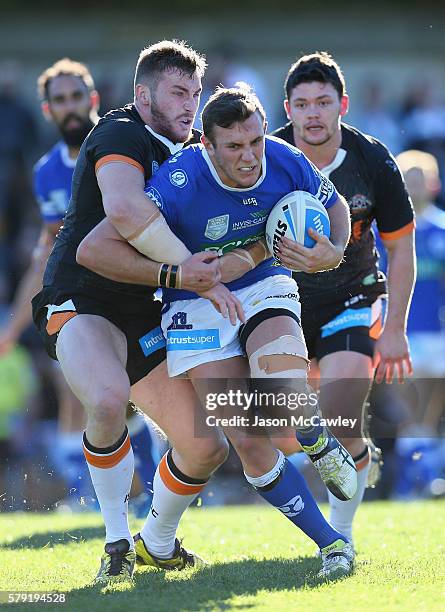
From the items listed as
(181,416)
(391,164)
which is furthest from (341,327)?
(181,416)

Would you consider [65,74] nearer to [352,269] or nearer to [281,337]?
[352,269]

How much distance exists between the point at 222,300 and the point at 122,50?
Answer: 15.5 meters

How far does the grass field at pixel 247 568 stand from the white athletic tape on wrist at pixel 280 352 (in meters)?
0.95

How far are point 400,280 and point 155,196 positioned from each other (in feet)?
6.23

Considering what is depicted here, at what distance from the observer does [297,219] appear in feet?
18.5

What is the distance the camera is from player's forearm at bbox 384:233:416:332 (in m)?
6.86

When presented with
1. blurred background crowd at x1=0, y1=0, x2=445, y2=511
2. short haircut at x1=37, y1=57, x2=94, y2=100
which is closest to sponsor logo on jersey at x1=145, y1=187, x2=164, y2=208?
blurred background crowd at x1=0, y1=0, x2=445, y2=511

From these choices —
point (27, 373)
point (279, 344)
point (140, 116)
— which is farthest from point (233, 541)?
point (27, 373)

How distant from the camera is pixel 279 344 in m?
5.64

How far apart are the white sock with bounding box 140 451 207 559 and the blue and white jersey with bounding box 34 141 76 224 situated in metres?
2.91

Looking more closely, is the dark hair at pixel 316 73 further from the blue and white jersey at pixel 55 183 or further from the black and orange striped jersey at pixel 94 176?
the blue and white jersey at pixel 55 183

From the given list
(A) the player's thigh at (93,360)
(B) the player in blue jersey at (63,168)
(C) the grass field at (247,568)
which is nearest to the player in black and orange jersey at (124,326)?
(A) the player's thigh at (93,360)

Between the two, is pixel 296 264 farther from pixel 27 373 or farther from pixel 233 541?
pixel 27 373

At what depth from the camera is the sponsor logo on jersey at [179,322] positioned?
588 centimetres
